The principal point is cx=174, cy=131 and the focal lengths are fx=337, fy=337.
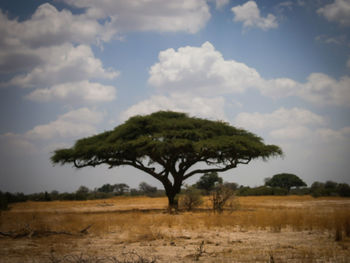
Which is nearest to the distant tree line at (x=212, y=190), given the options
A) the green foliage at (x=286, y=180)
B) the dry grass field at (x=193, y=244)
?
the green foliage at (x=286, y=180)

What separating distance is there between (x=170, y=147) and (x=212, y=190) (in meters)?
3.96

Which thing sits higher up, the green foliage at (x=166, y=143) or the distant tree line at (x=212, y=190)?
the green foliage at (x=166, y=143)

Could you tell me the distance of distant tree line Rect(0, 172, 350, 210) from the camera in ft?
84.5

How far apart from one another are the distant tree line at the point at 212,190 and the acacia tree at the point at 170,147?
1930mm

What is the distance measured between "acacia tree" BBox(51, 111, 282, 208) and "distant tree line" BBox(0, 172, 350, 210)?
193 cm

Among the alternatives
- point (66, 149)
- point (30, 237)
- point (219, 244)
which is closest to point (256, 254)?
point (219, 244)

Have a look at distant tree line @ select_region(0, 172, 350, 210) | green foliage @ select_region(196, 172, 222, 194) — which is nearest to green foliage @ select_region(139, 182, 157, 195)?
distant tree line @ select_region(0, 172, 350, 210)

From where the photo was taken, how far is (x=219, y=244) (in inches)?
351

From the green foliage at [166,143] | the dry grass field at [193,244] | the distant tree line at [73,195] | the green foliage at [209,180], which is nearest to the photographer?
the dry grass field at [193,244]

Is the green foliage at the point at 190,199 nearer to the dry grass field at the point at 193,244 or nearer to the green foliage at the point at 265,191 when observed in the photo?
the dry grass field at the point at 193,244

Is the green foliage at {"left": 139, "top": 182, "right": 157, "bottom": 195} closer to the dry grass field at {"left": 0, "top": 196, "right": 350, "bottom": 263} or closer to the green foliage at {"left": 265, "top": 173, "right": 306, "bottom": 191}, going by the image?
the green foliage at {"left": 265, "top": 173, "right": 306, "bottom": 191}

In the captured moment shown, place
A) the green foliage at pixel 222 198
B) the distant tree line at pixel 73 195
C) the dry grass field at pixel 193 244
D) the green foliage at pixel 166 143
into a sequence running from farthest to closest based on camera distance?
1. the distant tree line at pixel 73 195
2. the green foliage at pixel 166 143
3. the green foliage at pixel 222 198
4. the dry grass field at pixel 193 244

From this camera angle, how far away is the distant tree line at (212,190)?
84.5ft

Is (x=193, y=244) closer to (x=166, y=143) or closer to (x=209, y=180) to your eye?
(x=166, y=143)
